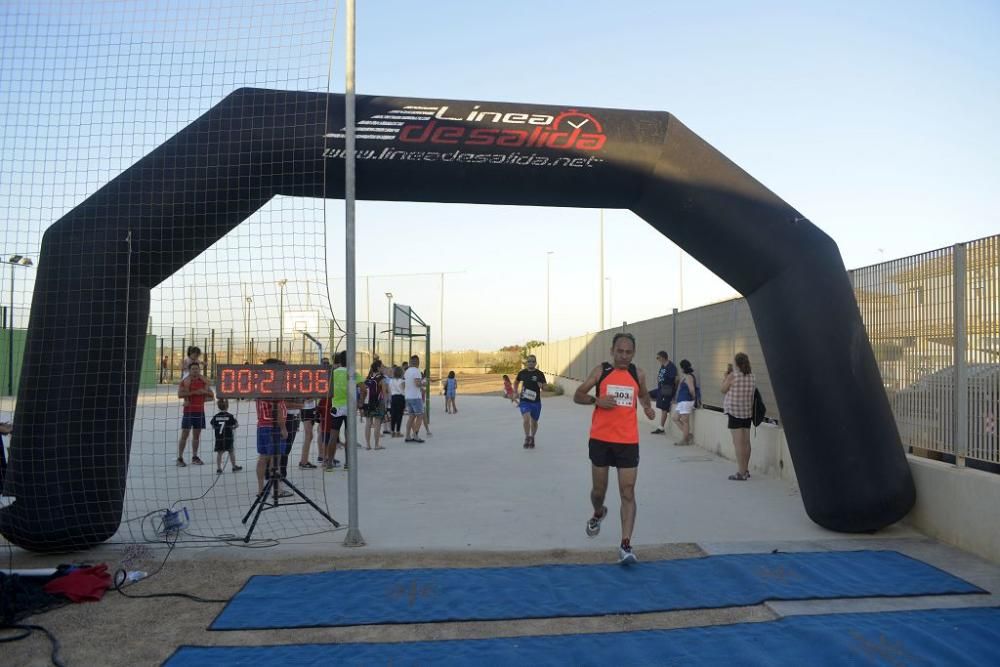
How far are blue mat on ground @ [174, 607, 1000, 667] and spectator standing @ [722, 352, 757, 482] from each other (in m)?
4.79

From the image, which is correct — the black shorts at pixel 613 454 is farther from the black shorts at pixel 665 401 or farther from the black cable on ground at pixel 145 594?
the black shorts at pixel 665 401

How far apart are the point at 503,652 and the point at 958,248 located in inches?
191

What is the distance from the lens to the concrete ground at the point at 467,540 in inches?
169

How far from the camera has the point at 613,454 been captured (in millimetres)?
5605

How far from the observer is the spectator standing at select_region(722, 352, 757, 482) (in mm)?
9047

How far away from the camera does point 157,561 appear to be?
568cm

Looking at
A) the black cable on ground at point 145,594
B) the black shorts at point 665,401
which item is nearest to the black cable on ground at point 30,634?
the black cable on ground at point 145,594

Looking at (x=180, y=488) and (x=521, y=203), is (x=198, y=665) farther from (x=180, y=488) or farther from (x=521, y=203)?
(x=180, y=488)

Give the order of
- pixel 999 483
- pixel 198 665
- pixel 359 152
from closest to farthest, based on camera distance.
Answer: pixel 198 665 → pixel 999 483 → pixel 359 152

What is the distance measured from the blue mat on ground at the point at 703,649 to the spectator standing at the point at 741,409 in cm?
479

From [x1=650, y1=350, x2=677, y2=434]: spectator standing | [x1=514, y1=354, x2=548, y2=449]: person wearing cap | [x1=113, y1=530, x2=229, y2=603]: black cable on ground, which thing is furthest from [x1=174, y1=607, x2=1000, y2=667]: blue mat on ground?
[x1=650, y1=350, x2=677, y2=434]: spectator standing

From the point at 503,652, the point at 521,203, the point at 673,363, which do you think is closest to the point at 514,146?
the point at 521,203

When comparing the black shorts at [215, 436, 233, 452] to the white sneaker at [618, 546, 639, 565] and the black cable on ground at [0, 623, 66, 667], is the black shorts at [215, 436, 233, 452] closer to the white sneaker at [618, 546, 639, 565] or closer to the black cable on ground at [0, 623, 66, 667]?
the black cable on ground at [0, 623, 66, 667]

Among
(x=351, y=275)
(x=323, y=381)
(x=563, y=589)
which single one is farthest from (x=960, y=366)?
(x=323, y=381)
